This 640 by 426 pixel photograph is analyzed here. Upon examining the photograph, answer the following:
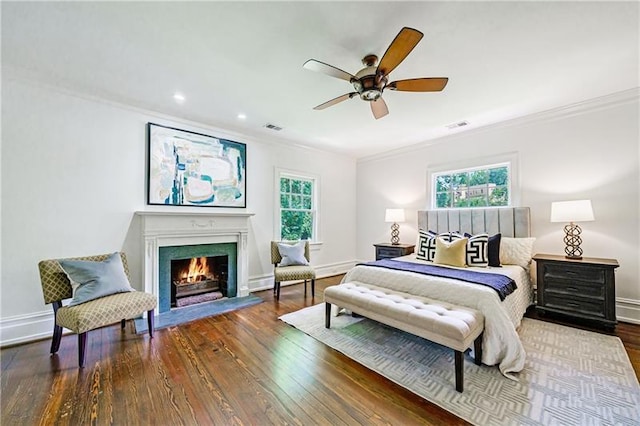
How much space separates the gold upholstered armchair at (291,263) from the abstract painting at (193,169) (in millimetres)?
1021

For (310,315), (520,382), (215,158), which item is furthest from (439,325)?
(215,158)

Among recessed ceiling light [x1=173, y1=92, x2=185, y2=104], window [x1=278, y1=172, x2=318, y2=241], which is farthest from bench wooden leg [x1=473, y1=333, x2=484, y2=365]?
recessed ceiling light [x1=173, y1=92, x2=185, y2=104]

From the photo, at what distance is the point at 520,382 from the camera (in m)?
1.99

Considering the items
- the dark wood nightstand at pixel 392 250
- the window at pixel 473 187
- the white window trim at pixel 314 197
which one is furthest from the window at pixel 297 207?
the window at pixel 473 187

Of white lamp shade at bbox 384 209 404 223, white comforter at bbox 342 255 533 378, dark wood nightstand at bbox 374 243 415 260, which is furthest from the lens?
white lamp shade at bbox 384 209 404 223

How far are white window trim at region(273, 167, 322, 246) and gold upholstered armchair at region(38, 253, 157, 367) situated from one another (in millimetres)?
2419

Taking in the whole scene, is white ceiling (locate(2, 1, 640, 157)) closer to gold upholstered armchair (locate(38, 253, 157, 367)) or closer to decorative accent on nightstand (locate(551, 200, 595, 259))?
decorative accent on nightstand (locate(551, 200, 595, 259))

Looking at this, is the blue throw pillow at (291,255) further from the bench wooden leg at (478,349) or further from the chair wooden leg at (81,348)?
the bench wooden leg at (478,349)

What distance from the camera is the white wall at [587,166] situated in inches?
124

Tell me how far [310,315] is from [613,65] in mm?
4153

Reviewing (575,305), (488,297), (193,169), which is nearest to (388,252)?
(575,305)

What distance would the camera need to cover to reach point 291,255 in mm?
4426

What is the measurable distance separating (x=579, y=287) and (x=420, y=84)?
9.94 feet

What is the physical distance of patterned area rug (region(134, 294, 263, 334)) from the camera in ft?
10.3
